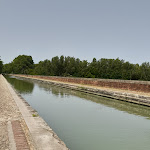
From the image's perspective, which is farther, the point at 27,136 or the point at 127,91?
the point at 127,91

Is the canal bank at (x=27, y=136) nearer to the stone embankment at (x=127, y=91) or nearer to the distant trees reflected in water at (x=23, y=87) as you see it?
the stone embankment at (x=127, y=91)

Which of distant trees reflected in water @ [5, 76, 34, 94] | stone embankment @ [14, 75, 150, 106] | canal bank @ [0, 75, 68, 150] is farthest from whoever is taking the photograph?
distant trees reflected in water @ [5, 76, 34, 94]

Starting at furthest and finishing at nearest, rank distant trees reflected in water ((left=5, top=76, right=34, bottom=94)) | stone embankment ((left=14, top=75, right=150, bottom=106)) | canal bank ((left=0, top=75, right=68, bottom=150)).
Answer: distant trees reflected in water ((left=5, top=76, right=34, bottom=94)), stone embankment ((left=14, top=75, right=150, bottom=106)), canal bank ((left=0, top=75, right=68, bottom=150))

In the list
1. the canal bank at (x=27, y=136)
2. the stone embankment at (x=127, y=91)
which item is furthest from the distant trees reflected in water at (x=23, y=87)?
the canal bank at (x=27, y=136)

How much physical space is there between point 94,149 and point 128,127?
9.49 ft

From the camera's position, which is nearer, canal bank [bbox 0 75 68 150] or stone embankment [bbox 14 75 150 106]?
canal bank [bbox 0 75 68 150]

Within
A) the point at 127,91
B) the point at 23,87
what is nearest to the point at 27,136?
the point at 127,91

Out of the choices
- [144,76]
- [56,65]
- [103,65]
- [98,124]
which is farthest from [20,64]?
[98,124]

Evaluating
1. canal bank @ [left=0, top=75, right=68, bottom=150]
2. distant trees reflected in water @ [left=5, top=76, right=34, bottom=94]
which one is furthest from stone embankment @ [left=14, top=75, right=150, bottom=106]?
canal bank @ [left=0, top=75, right=68, bottom=150]

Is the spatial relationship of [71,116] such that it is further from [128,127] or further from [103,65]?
[103,65]

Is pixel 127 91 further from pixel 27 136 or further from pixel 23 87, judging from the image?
pixel 23 87

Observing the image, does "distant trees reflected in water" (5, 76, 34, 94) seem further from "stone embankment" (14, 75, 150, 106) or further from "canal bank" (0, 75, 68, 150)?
"canal bank" (0, 75, 68, 150)

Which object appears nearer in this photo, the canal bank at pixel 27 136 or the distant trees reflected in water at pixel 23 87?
the canal bank at pixel 27 136

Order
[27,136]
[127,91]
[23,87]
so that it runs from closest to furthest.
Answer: [27,136], [127,91], [23,87]
